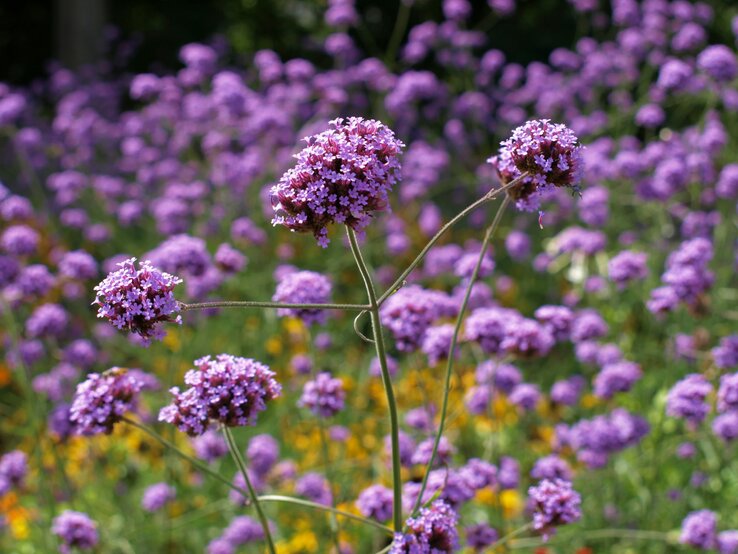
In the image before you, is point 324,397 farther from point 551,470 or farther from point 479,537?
point 551,470

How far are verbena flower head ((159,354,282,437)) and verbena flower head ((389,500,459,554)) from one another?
37 centimetres

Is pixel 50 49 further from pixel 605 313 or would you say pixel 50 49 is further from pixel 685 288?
pixel 685 288

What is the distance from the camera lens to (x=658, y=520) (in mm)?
3574

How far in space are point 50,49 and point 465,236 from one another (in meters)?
8.98

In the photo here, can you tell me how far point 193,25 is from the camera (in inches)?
529

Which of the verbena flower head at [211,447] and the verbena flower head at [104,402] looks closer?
the verbena flower head at [104,402]

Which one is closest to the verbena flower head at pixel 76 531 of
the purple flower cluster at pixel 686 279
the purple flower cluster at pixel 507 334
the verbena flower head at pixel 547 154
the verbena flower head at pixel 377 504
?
the verbena flower head at pixel 377 504

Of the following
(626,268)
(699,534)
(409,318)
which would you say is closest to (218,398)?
(409,318)

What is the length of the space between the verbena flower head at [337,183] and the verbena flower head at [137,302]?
239mm

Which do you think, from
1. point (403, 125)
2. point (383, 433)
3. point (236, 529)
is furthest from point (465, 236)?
point (236, 529)

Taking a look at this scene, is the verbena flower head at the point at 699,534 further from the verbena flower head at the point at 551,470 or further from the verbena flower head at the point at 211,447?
the verbena flower head at the point at 211,447

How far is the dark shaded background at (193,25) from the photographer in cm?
1151

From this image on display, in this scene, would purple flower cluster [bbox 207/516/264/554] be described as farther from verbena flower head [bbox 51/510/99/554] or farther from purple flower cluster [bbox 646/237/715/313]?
purple flower cluster [bbox 646/237/715/313]

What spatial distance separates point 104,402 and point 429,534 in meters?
0.78
